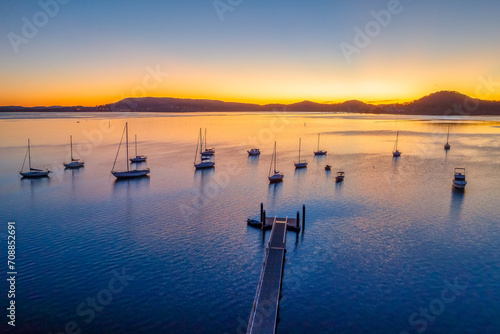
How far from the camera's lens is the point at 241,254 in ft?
96.3

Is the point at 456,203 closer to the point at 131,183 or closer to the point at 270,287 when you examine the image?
the point at 270,287

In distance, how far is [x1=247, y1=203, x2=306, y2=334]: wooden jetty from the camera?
18609mm

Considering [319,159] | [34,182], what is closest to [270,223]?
[34,182]

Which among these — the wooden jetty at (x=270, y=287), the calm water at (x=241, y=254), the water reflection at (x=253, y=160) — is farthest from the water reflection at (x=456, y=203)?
the water reflection at (x=253, y=160)

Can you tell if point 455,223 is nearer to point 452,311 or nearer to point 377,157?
point 452,311

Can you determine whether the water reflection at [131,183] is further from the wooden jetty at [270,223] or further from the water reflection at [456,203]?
the water reflection at [456,203]

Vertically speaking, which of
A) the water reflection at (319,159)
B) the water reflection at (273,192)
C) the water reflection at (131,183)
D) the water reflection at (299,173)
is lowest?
the water reflection at (131,183)

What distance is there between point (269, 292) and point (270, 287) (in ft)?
1.73

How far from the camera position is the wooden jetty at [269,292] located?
18581 mm

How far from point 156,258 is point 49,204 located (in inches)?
930

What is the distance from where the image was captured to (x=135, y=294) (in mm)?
23109

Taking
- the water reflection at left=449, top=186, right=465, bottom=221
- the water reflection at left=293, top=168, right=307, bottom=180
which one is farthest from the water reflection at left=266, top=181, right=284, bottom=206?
the water reflection at left=449, top=186, right=465, bottom=221

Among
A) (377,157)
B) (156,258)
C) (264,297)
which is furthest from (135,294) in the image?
(377,157)

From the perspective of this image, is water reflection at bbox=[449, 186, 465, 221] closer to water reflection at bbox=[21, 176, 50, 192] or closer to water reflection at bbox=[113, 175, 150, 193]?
water reflection at bbox=[113, 175, 150, 193]
